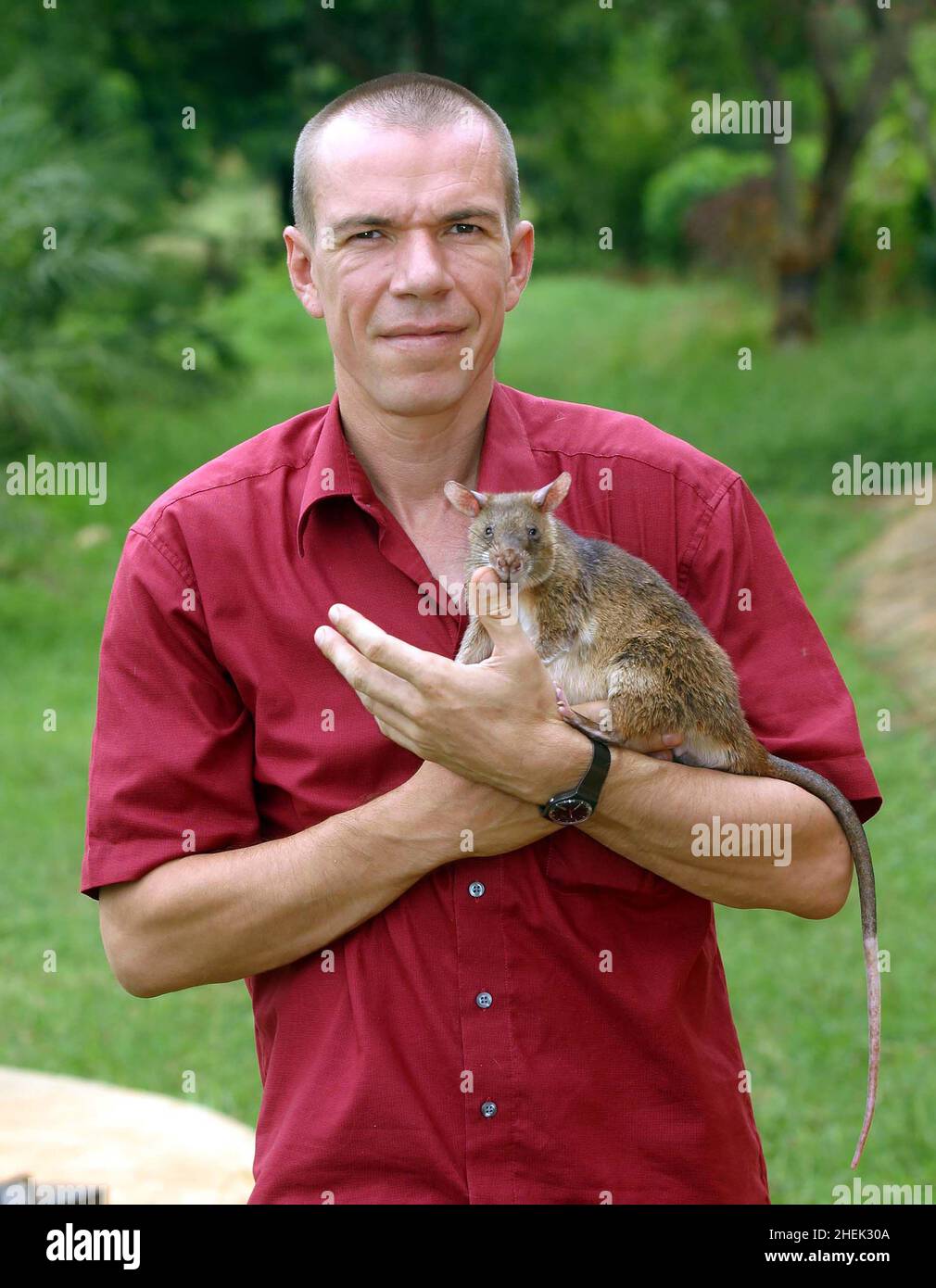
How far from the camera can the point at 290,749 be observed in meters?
3.09

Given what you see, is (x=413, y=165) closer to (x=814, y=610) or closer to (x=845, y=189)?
(x=814, y=610)

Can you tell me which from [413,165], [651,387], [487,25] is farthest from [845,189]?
[413,165]

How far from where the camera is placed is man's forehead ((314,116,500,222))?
3041mm

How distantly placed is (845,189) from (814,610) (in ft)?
36.8

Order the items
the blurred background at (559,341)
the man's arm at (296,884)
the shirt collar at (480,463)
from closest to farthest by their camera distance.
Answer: the man's arm at (296,884) → the shirt collar at (480,463) → the blurred background at (559,341)

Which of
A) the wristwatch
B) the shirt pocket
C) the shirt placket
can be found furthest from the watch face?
the shirt placket

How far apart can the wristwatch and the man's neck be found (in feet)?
2.45

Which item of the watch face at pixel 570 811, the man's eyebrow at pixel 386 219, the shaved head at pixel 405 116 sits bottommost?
the watch face at pixel 570 811

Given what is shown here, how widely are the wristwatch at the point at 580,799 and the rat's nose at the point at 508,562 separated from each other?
571 mm

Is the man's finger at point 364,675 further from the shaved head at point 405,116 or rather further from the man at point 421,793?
Result: the shaved head at point 405,116

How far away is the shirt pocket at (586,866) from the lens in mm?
3029

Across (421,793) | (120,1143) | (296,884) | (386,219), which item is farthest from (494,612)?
(120,1143)

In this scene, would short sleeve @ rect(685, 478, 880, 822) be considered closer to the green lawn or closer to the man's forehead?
the man's forehead

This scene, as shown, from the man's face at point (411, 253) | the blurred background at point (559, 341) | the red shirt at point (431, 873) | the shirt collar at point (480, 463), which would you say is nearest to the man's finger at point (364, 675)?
the red shirt at point (431, 873)
